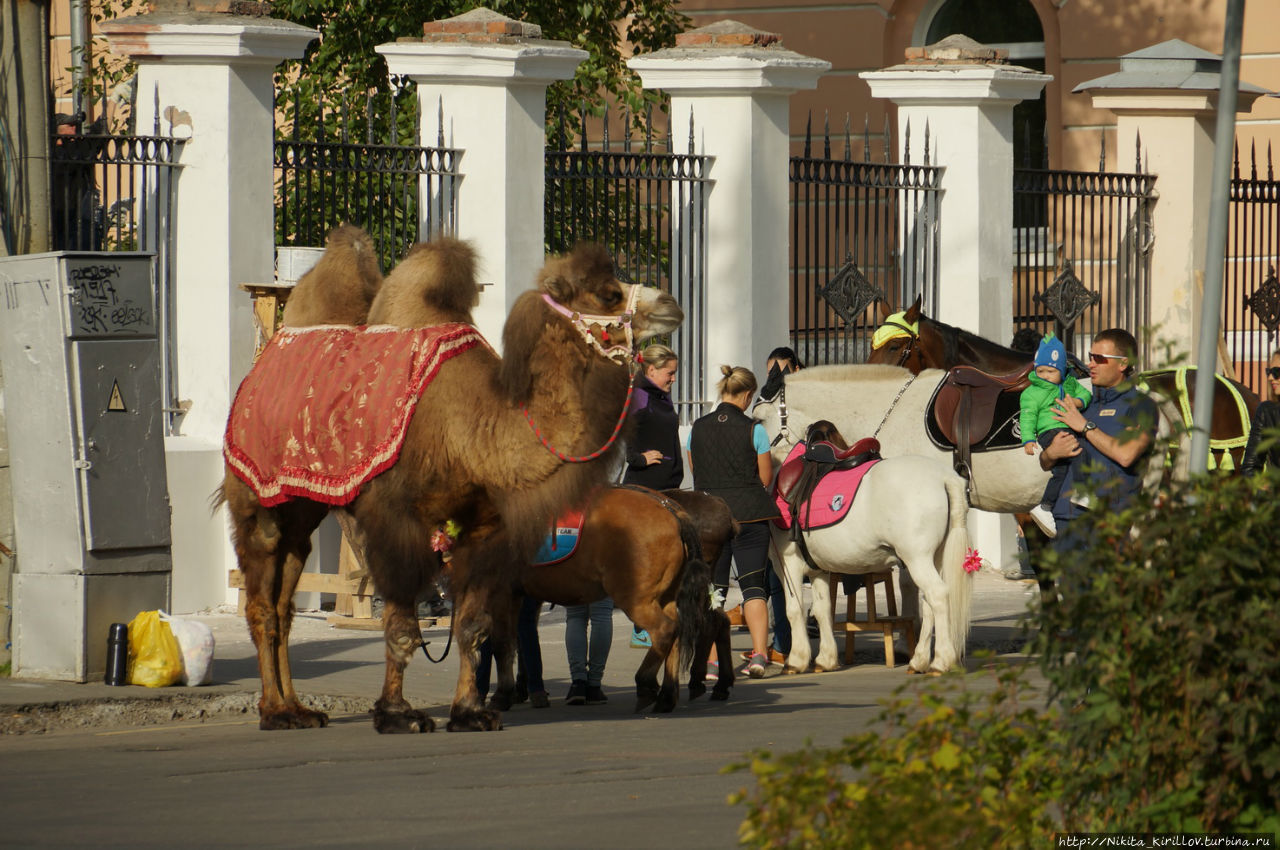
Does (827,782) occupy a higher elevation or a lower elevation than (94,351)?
lower

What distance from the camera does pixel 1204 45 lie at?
2248 centimetres

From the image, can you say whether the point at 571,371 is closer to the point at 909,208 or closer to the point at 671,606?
the point at 671,606

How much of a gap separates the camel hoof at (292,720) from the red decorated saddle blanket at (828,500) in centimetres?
336

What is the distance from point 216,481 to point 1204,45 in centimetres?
1298

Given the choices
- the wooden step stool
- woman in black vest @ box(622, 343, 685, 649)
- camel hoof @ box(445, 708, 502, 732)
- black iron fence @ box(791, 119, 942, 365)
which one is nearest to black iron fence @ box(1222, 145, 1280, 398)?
black iron fence @ box(791, 119, 942, 365)

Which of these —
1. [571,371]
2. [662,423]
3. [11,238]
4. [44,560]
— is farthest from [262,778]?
[11,238]

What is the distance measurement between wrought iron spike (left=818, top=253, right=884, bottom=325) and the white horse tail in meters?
4.70

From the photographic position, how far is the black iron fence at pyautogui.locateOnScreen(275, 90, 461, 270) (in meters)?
14.3

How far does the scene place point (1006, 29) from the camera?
23.8 metres

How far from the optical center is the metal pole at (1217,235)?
6.19 m

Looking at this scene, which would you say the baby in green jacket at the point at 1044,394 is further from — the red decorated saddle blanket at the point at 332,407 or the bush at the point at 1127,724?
the bush at the point at 1127,724

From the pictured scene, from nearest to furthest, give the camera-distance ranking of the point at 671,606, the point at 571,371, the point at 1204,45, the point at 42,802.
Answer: the point at 42,802, the point at 571,371, the point at 671,606, the point at 1204,45

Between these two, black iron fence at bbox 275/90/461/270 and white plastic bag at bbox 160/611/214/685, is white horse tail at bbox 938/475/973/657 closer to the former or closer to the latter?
white plastic bag at bbox 160/611/214/685

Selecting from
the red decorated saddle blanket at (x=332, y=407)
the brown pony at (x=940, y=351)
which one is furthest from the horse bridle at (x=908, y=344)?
the red decorated saddle blanket at (x=332, y=407)
